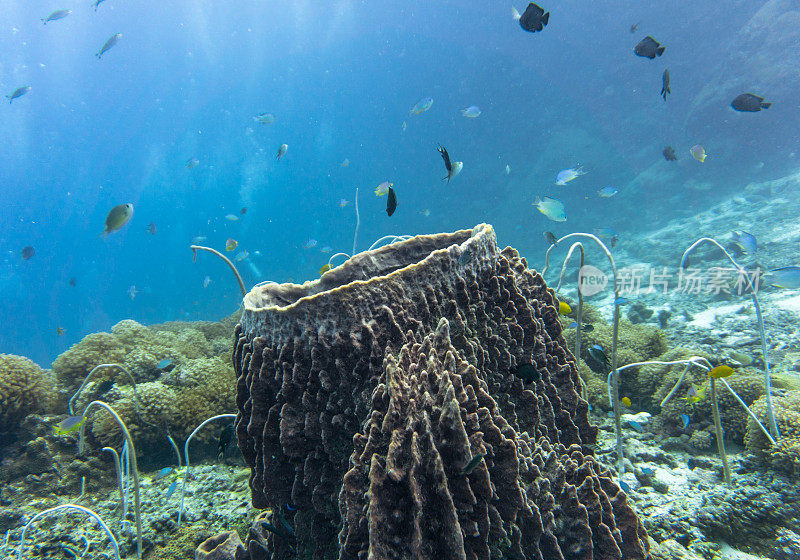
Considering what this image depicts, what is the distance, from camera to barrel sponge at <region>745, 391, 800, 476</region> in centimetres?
268

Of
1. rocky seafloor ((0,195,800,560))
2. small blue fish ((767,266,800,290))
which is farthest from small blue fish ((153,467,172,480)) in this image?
small blue fish ((767,266,800,290))

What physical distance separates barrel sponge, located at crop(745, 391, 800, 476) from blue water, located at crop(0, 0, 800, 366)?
28.5 meters

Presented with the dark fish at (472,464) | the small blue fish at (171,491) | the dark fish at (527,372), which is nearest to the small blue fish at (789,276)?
the dark fish at (527,372)

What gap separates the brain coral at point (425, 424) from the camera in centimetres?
133

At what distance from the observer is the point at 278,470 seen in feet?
6.37

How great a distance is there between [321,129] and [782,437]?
6874 cm

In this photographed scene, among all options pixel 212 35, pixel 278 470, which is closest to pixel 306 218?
pixel 212 35

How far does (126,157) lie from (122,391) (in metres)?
88.7

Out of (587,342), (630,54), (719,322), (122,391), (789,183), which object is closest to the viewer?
(122,391)

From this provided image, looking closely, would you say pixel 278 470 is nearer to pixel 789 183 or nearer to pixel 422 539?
pixel 422 539

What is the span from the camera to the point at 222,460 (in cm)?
407

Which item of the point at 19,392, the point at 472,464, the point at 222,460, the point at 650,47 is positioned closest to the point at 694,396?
the point at 472,464

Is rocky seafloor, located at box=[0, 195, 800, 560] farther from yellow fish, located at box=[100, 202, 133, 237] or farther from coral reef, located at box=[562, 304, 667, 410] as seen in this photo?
yellow fish, located at box=[100, 202, 133, 237]

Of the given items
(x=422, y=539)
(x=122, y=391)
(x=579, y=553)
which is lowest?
(x=579, y=553)
